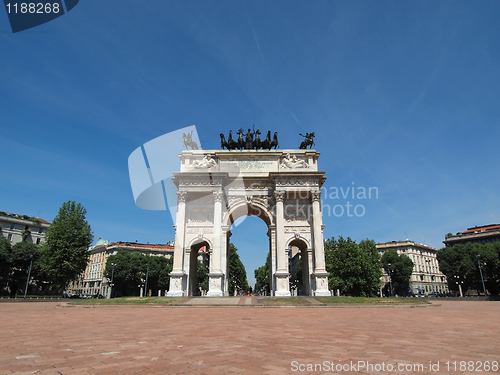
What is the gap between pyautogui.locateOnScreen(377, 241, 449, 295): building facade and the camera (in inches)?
3774

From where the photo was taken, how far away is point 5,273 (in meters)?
55.4

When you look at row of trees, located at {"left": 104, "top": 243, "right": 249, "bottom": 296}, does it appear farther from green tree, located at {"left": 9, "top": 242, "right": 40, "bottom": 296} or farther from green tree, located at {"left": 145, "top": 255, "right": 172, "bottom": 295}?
green tree, located at {"left": 9, "top": 242, "right": 40, "bottom": 296}

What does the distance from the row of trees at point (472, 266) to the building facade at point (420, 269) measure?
2305 centimetres

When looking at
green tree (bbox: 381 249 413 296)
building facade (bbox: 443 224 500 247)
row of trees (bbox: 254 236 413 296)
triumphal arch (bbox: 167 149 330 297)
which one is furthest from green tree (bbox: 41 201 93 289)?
building facade (bbox: 443 224 500 247)

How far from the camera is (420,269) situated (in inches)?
3949

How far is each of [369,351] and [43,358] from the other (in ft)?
20.7

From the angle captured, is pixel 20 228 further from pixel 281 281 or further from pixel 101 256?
pixel 281 281

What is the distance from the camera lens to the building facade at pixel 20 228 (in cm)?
6862

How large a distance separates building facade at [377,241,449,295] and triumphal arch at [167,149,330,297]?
7048cm

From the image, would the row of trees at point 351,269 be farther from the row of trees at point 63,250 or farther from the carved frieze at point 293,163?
the row of trees at point 63,250

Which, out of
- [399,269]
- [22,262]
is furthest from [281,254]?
[399,269]

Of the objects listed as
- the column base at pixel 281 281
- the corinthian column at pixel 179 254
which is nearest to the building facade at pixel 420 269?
the column base at pixel 281 281

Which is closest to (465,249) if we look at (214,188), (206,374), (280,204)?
(280,204)

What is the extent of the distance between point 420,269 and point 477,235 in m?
19.0
